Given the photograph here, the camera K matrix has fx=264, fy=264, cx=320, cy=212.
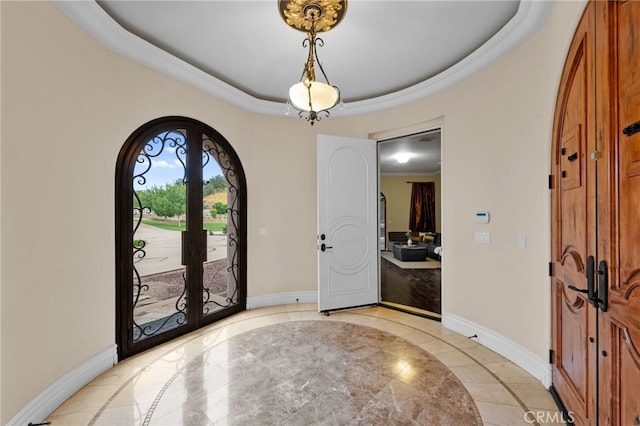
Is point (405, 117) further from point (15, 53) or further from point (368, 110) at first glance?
point (15, 53)

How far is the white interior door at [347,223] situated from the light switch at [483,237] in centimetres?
139

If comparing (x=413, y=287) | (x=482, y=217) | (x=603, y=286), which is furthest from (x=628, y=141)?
(x=413, y=287)

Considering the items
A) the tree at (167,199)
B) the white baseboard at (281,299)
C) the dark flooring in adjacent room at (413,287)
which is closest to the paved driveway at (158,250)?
the tree at (167,199)

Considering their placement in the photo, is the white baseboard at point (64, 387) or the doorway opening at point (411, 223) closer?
the white baseboard at point (64, 387)

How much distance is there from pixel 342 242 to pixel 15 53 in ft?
10.9

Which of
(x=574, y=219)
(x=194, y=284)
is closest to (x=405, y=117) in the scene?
(x=574, y=219)

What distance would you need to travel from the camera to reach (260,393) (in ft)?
6.52

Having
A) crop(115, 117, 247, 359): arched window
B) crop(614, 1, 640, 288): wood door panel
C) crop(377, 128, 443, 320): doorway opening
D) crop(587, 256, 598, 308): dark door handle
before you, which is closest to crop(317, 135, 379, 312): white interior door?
crop(377, 128, 443, 320): doorway opening

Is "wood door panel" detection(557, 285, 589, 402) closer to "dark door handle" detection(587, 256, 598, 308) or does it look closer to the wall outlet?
"dark door handle" detection(587, 256, 598, 308)

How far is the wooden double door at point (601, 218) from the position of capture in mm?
1105

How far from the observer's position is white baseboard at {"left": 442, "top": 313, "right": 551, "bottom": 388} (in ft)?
6.88

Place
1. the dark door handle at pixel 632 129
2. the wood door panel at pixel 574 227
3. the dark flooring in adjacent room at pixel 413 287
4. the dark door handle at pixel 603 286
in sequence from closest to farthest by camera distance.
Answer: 1. the dark door handle at pixel 632 129
2. the dark door handle at pixel 603 286
3. the wood door panel at pixel 574 227
4. the dark flooring in adjacent room at pixel 413 287

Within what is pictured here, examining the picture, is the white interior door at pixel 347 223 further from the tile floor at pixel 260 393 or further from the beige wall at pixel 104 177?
the tile floor at pixel 260 393

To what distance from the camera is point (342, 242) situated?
3.68m
